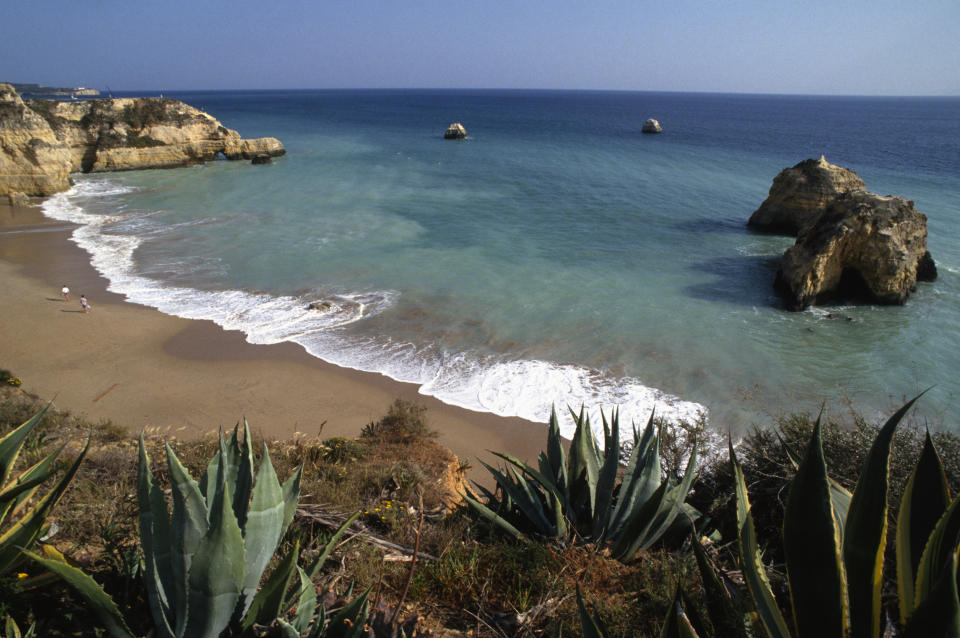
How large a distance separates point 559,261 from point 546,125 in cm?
6549

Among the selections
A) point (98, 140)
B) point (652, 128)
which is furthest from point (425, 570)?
point (652, 128)

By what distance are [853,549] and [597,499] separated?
2.12m

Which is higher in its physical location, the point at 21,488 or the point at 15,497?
the point at 21,488

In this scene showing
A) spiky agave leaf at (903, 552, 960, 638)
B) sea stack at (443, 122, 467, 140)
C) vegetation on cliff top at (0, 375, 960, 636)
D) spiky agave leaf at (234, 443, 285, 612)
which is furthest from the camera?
sea stack at (443, 122, 467, 140)

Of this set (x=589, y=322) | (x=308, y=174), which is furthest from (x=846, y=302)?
(x=308, y=174)

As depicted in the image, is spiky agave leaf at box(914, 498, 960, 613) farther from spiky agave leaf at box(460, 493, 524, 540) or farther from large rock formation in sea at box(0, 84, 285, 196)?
large rock formation in sea at box(0, 84, 285, 196)

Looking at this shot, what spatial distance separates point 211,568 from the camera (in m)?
1.97

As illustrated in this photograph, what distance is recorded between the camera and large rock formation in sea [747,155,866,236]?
68.6ft

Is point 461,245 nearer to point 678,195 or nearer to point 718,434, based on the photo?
point 718,434

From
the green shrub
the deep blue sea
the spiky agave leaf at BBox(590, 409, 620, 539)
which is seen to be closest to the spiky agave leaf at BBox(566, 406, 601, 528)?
the spiky agave leaf at BBox(590, 409, 620, 539)

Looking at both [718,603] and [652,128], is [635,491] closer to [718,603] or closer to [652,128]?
[718,603]

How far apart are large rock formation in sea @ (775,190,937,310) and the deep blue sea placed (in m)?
0.71

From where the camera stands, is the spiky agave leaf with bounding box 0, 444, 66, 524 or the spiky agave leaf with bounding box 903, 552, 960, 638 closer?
the spiky agave leaf with bounding box 903, 552, 960, 638

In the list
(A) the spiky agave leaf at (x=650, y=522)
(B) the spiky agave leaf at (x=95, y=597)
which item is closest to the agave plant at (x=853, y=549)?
(A) the spiky agave leaf at (x=650, y=522)
